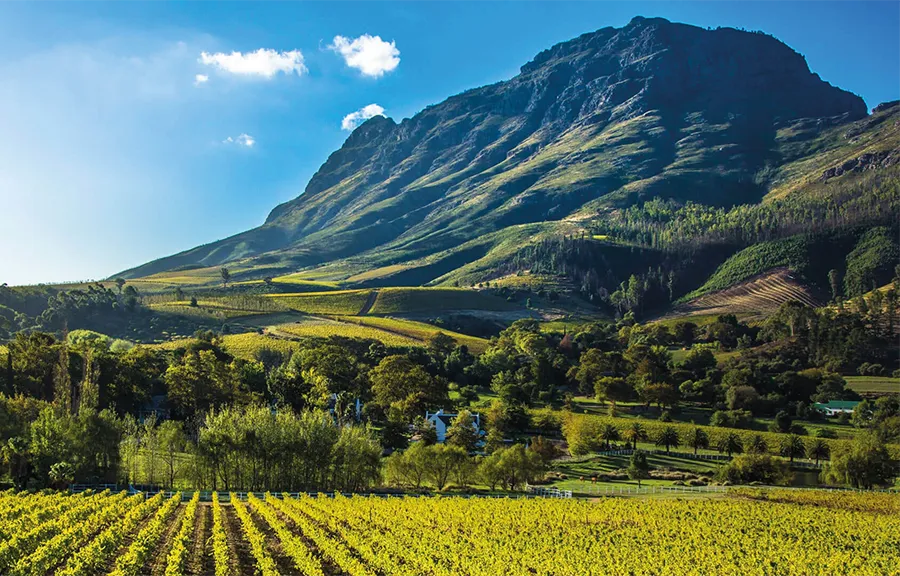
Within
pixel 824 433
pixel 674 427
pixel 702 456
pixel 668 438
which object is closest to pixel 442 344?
pixel 674 427

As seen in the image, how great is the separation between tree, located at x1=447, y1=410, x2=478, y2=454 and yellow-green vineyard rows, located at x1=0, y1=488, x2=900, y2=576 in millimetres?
27214

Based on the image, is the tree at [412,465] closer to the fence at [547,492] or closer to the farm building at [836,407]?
the fence at [547,492]

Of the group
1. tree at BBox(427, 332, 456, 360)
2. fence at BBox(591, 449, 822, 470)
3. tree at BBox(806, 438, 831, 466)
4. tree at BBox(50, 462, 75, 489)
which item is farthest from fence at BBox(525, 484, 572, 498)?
tree at BBox(427, 332, 456, 360)

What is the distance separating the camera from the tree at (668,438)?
9519cm

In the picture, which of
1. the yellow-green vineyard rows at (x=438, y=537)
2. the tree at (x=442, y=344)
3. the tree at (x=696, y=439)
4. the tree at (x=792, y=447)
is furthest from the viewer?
the tree at (x=442, y=344)

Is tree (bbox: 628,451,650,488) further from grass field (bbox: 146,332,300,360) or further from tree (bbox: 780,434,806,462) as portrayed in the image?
grass field (bbox: 146,332,300,360)

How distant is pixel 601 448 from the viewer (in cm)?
9606

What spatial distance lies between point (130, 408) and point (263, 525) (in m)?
58.4

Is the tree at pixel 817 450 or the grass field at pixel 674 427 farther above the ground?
the grass field at pixel 674 427

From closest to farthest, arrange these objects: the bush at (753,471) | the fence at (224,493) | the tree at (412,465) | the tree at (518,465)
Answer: the fence at (224,493), the tree at (412,465), the tree at (518,465), the bush at (753,471)

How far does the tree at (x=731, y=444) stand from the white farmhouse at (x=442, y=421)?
109 feet

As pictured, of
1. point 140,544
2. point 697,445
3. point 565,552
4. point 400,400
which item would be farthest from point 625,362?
point 140,544

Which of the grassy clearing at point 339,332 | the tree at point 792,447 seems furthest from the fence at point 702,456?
the grassy clearing at point 339,332

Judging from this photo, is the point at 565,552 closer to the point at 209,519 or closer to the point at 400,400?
the point at 209,519
